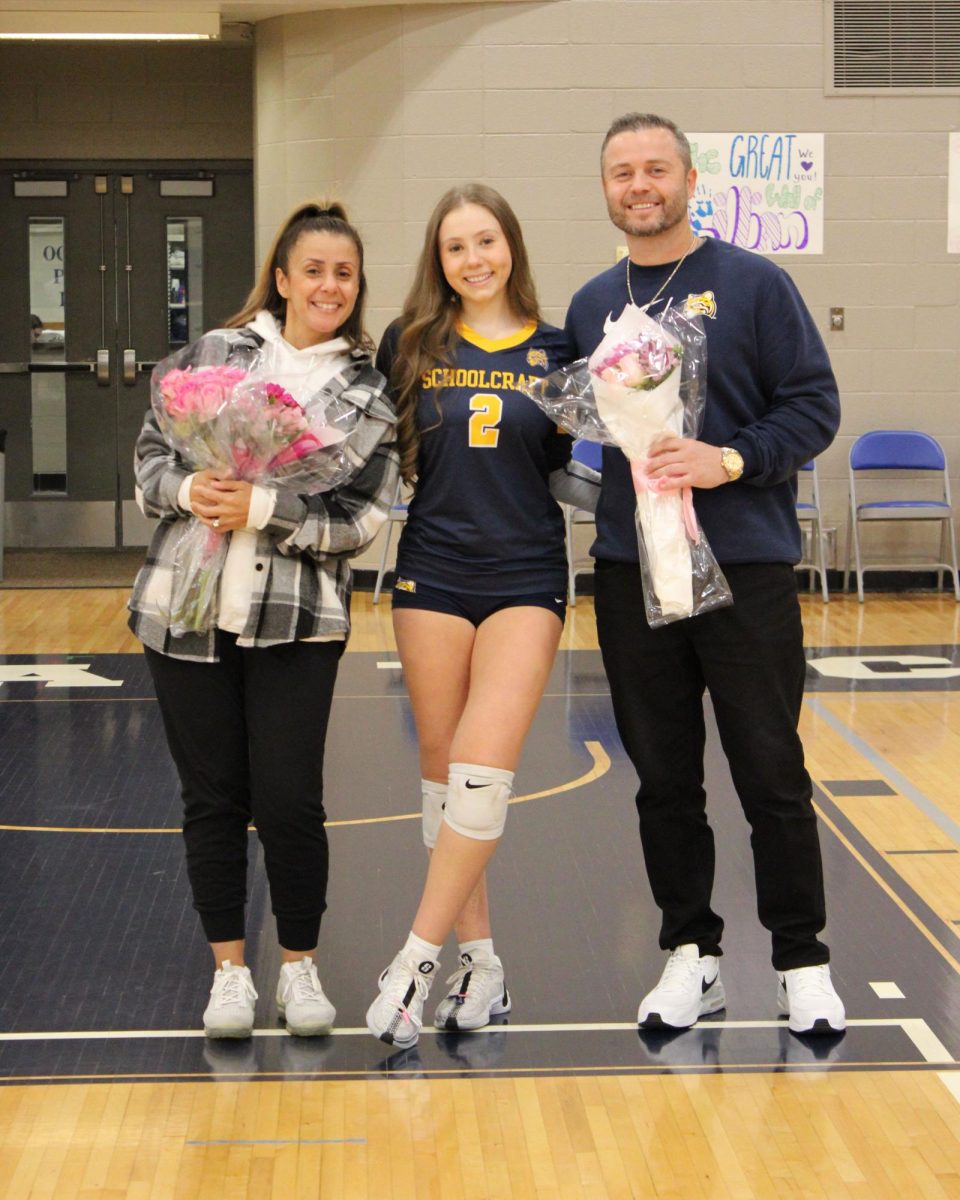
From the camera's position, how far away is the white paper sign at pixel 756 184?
26.9 ft

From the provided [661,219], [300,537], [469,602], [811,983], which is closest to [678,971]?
[811,983]

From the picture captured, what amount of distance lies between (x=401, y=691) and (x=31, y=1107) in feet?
11.2

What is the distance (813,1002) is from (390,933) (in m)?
0.95

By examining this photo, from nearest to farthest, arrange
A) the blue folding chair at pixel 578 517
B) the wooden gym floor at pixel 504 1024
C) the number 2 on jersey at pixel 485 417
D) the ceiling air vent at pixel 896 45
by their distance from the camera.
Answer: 1. the wooden gym floor at pixel 504 1024
2. the number 2 on jersey at pixel 485 417
3. the blue folding chair at pixel 578 517
4. the ceiling air vent at pixel 896 45

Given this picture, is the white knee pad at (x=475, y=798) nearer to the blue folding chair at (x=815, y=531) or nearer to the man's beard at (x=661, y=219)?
the man's beard at (x=661, y=219)

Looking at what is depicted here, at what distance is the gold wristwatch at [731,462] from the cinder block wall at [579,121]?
588 centimetres

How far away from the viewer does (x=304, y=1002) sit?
8.98 feet

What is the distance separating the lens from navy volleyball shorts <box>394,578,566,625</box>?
269 cm

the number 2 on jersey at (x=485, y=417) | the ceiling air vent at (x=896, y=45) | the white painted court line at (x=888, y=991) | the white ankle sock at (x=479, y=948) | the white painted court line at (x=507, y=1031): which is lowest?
the white painted court line at (x=507, y=1031)

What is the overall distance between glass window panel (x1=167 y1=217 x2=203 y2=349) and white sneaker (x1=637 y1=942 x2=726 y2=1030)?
7.86 meters

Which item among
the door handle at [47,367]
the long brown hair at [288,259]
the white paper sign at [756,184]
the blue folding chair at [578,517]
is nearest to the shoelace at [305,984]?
the long brown hair at [288,259]

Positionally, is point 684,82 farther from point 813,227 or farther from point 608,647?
point 608,647

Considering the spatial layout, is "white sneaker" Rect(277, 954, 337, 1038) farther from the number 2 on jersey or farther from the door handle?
the door handle

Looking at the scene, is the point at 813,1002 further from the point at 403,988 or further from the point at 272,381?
the point at 272,381
